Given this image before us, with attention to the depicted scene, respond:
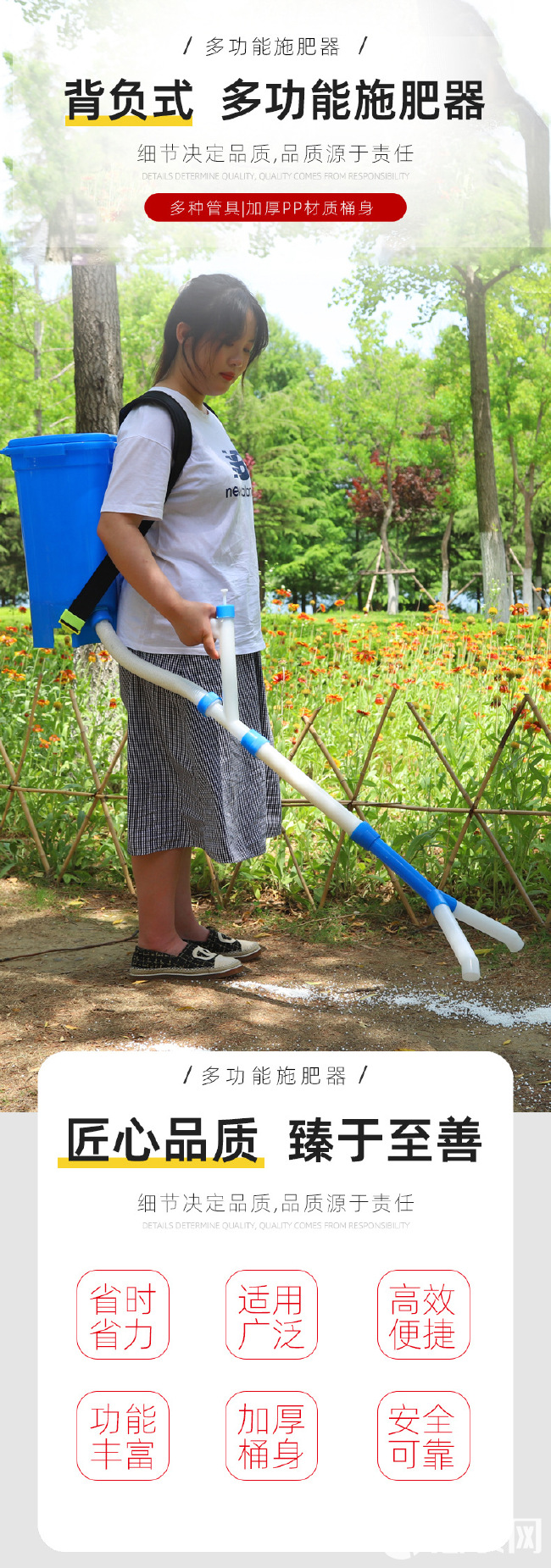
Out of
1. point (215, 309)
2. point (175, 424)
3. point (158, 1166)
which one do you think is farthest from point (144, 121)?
point (158, 1166)

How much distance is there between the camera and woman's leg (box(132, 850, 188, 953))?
2799mm

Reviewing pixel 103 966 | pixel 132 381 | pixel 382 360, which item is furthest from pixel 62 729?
pixel 382 360

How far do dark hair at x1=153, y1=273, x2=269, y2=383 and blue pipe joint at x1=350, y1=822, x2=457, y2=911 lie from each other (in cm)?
114

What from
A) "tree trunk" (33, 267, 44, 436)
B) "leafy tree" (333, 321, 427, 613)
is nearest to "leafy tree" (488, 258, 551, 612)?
"leafy tree" (333, 321, 427, 613)

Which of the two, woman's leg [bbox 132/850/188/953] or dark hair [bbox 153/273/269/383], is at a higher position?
dark hair [bbox 153/273/269/383]

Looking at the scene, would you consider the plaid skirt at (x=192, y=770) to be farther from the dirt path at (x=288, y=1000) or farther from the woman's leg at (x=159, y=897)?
the dirt path at (x=288, y=1000)

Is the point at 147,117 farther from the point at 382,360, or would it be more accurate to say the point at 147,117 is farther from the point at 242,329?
→ the point at 382,360

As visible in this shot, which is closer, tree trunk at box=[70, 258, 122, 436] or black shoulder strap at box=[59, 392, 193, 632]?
black shoulder strap at box=[59, 392, 193, 632]

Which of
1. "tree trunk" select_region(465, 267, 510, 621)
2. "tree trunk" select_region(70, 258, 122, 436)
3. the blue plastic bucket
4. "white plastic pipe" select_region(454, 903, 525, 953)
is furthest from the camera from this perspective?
"tree trunk" select_region(465, 267, 510, 621)

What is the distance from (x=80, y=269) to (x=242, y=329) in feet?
9.45

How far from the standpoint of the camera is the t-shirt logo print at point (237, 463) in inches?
99.6

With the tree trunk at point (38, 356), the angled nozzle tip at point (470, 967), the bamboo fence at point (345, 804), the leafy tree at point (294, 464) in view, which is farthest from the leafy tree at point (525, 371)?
the angled nozzle tip at point (470, 967)

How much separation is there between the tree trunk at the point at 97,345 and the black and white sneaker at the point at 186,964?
9.11 ft

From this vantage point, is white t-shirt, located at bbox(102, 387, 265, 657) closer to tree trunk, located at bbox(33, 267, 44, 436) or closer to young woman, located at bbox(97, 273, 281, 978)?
young woman, located at bbox(97, 273, 281, 978)
